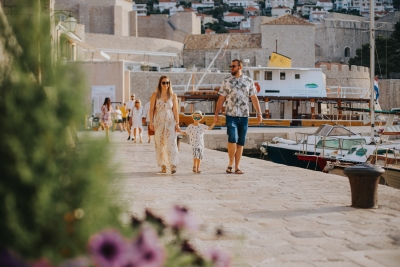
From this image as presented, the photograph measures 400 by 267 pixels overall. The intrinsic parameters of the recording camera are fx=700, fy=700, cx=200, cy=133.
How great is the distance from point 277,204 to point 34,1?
4776 millimetres

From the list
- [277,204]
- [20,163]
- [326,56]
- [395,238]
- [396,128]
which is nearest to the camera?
[20,163]

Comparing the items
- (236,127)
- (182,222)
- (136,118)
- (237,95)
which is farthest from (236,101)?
(136,118)

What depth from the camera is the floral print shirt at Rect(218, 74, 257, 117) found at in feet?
31.1

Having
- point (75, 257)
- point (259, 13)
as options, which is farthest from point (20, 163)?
point (259, 13)

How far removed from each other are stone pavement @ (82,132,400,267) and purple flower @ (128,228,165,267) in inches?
12.9

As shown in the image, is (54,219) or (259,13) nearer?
(54,219)

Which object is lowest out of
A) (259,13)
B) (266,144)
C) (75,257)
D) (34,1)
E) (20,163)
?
(266,144)

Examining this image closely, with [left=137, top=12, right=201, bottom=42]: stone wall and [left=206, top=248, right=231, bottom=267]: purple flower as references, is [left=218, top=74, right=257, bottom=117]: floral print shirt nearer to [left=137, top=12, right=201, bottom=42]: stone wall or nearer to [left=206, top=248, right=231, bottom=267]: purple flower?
[left=206, top=248, right=231, bottom=267]: purple flower

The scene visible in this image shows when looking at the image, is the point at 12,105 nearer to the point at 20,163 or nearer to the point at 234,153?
the point at 20,163

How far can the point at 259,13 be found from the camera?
157875 mm

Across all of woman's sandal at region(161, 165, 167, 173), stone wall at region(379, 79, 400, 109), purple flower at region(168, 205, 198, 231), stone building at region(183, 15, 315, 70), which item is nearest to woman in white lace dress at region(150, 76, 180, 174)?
woman's sandal at region(161, 165, 167, 173)

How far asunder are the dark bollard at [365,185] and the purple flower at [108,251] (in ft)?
15.5

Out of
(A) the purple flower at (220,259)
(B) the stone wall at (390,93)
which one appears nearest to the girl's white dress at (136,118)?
(A) the purple flower at (220,259)

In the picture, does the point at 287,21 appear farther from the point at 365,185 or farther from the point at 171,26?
the point at 365,185
